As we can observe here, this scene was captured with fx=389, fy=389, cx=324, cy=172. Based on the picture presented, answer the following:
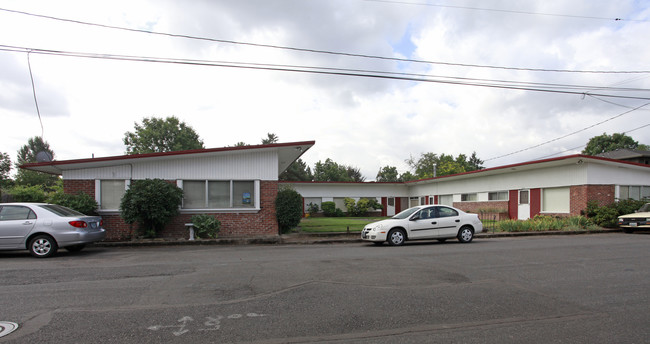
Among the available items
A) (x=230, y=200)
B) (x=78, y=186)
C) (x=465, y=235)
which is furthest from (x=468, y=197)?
(x=78, y=186)

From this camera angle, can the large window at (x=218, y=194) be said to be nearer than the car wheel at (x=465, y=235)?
No

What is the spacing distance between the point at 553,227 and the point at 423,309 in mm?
16117

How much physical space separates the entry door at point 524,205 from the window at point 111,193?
72.9 feet

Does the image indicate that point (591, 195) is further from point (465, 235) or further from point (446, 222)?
point (446, 222)

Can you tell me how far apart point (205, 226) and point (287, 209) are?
316 centimetres

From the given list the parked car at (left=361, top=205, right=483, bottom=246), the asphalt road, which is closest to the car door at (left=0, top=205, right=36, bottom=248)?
the asphalt road

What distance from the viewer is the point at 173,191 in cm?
1418

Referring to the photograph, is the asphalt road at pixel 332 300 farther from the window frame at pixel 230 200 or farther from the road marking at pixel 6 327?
the window frame at pixel 230 200

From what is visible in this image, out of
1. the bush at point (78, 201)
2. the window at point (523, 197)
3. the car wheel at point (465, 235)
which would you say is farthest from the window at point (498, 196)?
the bush at point (78, 201)

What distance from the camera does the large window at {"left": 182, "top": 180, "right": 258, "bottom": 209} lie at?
1519 cm

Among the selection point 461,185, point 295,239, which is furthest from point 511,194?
point 295,239

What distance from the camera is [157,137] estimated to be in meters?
57.0

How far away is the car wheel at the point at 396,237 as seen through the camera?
1304 cm

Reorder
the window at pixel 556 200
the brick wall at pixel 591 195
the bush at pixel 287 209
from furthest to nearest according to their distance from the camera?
the window at pixel 556 200 → the brick wall at pixel 591 195 → the bush at pixel 287 209
